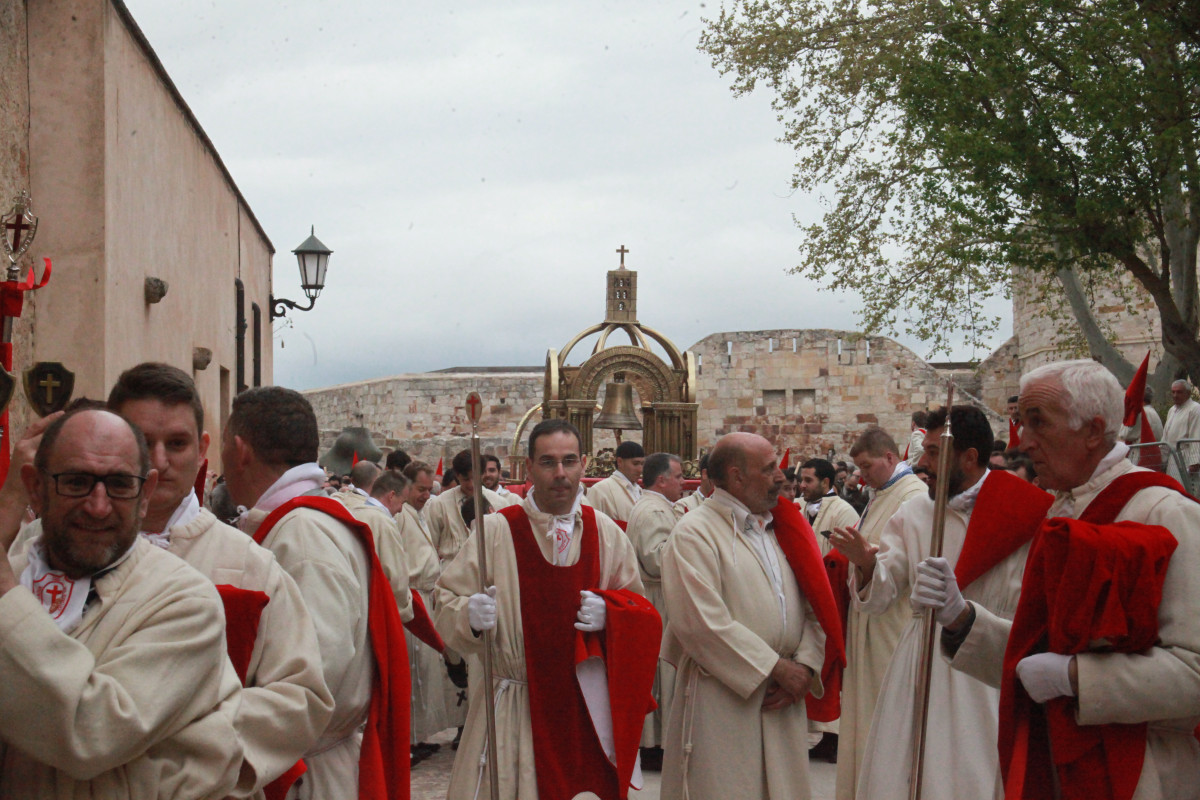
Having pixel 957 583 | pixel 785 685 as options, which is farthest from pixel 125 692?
pixel 785 685

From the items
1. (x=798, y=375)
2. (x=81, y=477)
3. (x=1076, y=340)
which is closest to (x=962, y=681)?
(x=81, y=477)

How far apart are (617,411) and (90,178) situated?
8.92 metres

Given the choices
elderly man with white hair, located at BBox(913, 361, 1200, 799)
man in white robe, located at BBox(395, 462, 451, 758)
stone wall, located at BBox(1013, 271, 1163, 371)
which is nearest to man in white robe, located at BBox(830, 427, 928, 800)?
elderly man with white hair, located at BBox(913, 361, 1200, 799)

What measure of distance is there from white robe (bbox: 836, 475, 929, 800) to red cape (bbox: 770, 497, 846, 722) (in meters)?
0.95

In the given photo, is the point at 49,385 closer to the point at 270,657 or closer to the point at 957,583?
the point at 270,657

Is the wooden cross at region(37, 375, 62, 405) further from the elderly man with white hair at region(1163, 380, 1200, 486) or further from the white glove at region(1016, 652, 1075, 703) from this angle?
the elderly man with white hair at region(1163, 380, 1200, 486)

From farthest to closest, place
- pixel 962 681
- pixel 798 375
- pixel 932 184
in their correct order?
1. pixel 798 375
2. pixel 932 184
3. pixel 962 681

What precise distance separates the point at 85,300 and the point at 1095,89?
8.49m

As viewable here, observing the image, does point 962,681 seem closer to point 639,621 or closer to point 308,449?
point 639,621

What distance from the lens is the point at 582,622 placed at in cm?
490

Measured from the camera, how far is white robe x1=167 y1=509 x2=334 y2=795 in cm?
277

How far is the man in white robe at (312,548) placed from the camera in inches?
135

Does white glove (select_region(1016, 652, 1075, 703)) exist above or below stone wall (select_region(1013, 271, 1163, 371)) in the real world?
below

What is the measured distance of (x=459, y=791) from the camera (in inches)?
192
